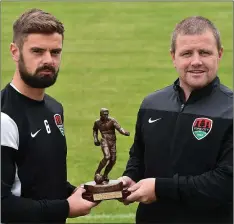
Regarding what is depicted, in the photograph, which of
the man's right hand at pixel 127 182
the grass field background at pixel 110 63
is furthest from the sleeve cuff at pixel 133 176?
the grass field background at pixel 110 63

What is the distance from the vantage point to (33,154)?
14.7 ft

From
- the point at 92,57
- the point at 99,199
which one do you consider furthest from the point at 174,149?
the point at 92,57

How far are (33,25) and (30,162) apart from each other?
2.77 feet

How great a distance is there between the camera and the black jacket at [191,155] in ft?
14.7

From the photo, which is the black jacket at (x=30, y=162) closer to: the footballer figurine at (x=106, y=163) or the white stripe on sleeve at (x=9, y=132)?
the white stripe on sleeve at (x=9, y=132)

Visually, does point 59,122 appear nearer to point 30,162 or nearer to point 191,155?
point 30,162

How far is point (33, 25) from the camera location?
4492 millimetres

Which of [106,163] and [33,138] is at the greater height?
[33,138]

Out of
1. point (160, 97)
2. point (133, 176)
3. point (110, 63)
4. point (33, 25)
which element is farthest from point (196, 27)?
point (110, 63)

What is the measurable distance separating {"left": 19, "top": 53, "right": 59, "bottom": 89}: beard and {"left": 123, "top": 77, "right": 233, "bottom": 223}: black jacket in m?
0.73

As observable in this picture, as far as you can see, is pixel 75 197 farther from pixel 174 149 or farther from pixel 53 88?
pixel 53 88

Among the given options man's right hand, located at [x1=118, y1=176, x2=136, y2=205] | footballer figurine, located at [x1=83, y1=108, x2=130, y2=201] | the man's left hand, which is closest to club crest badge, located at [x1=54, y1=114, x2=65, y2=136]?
footballer figurine, located at [x1=83, y1=108, x2=130, y2=201]

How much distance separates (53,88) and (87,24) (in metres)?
6.12

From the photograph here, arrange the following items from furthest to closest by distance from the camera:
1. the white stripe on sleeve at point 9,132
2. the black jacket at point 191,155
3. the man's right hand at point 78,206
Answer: the man's right hand at point 78,206, the black jacket at point 191,155, the white stripe on sleeve at point 9,132
